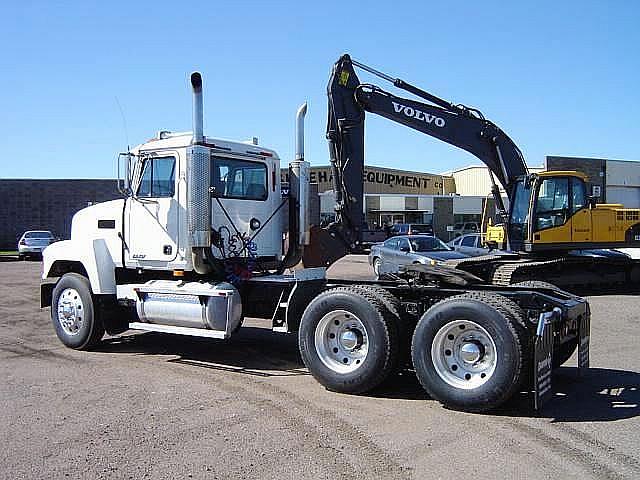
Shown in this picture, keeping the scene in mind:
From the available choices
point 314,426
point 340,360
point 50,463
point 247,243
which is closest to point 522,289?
point 340,360

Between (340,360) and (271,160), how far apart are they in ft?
12.4

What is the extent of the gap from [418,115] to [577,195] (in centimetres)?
500

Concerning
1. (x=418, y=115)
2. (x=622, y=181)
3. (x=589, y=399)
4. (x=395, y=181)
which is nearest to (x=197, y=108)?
(x=589, y=399)

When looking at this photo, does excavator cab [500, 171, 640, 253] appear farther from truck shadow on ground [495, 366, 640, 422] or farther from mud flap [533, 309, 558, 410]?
mud flap [533, 309, 558, 410]

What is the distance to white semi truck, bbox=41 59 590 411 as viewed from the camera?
655cm

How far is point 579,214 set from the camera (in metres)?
17.2

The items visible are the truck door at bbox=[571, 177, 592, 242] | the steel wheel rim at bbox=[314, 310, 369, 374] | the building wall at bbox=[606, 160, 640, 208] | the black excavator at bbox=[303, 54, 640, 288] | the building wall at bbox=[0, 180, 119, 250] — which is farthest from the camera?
the building wall at bbox=[606, 160, 640, 208]

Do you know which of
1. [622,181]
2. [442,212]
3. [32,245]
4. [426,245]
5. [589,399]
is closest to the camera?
[589,399]

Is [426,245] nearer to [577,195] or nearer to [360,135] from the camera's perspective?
[577,195]

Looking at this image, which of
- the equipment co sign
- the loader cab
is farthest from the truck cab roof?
the equipment co sign

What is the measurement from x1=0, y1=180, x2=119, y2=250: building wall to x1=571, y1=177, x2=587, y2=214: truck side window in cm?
3340

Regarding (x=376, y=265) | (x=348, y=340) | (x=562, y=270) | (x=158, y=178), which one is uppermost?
(x=158, y=178)

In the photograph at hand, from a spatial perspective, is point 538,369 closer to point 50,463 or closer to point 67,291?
point 50,463

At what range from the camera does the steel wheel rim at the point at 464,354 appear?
6496 millimetres
